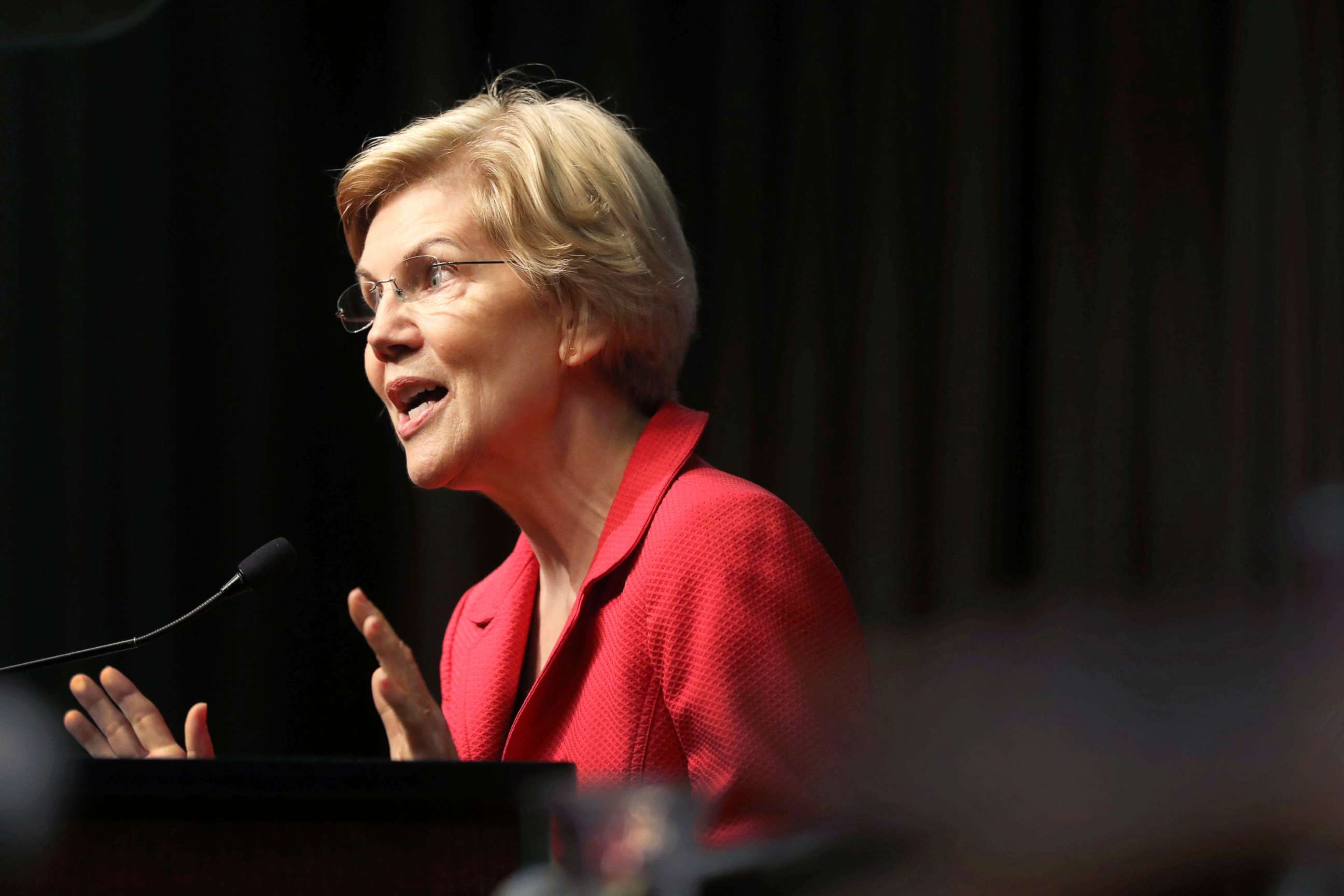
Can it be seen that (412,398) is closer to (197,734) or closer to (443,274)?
(443,274)

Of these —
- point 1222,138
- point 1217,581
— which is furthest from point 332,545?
point 1222,138

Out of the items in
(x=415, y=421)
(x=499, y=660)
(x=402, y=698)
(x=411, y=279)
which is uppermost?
(x=411, y=279)

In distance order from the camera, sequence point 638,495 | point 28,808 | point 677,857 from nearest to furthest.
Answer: point 677,857 < point 28,808 < point 638,495

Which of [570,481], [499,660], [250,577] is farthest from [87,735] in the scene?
[570,481]

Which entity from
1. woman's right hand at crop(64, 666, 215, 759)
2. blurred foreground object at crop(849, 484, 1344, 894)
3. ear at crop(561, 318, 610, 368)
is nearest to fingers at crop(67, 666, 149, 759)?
woman's right hand at crop(64, 666, 215, 759)

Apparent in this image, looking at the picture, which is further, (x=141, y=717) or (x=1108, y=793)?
(x=141, y=717)

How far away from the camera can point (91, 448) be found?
1979 mm

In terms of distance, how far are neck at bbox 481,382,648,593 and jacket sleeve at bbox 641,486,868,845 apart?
0.13m

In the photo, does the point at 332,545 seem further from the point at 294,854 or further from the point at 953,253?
the point at 294,854

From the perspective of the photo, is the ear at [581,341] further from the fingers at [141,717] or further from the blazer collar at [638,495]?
the fingers at [141,717]

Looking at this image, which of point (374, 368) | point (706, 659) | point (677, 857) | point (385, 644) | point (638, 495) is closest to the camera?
point (677, 857)

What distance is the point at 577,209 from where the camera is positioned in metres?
1.27

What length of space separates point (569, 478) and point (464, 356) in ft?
0.53

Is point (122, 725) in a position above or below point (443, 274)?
below
